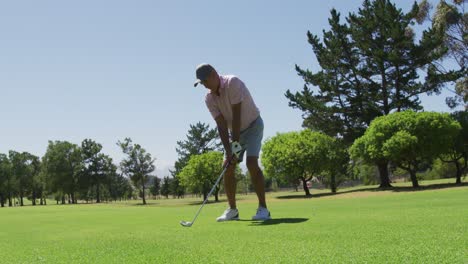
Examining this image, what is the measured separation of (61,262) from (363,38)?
4610 centimetres

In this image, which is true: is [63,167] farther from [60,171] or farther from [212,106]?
[212,106]

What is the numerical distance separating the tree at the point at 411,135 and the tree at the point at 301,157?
7067 mm

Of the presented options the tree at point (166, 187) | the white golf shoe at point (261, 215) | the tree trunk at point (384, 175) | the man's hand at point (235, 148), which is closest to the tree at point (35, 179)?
the tree at point (166, 187)

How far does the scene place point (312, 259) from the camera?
333 cm

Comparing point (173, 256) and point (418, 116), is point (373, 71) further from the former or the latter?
point (173, 256)

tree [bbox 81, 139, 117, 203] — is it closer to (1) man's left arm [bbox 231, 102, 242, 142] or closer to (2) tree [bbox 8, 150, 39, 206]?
(2) tree [bbox 8, 150, 39, 206]

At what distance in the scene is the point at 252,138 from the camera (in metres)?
7.59

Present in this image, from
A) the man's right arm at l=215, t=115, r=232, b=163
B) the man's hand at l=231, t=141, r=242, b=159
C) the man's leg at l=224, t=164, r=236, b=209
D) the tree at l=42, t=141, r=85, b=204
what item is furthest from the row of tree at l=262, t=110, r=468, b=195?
the tree at l=42, t=141, r=85, b=204

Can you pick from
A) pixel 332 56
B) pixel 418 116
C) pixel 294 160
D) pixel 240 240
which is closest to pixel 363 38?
pixel 332 56

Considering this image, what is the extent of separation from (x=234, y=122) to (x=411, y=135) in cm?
3651

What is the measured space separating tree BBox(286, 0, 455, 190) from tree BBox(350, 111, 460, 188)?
15.6 feet

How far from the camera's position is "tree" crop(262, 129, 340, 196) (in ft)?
159

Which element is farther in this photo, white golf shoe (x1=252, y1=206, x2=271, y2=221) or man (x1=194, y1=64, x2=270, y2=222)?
white golf shoe (x1=252, y1=206, x2=271, y2=221)

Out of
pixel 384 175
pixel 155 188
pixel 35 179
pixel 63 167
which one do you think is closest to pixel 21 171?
pixel 35 179
